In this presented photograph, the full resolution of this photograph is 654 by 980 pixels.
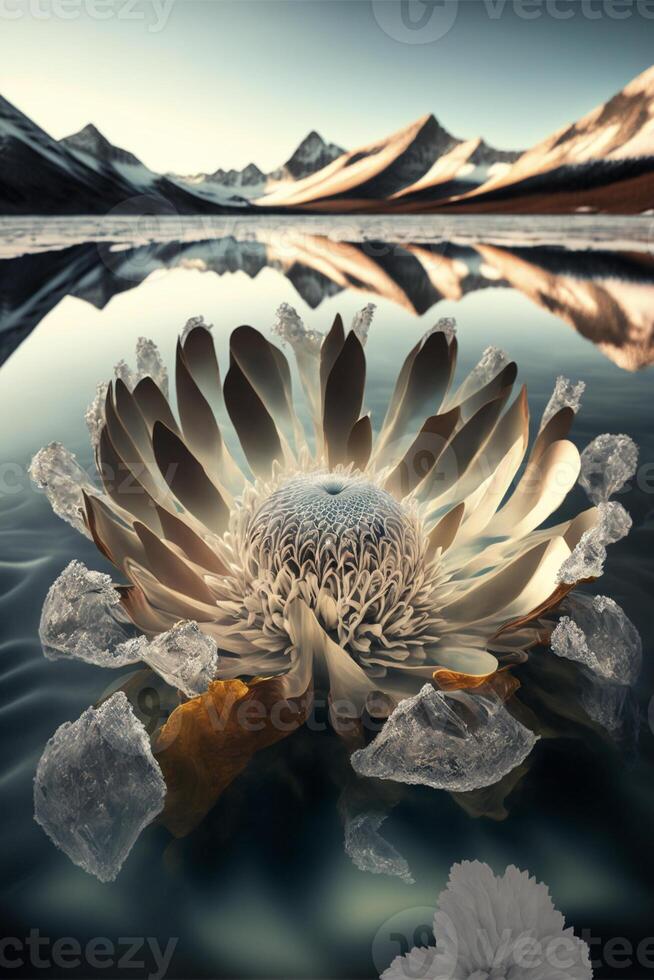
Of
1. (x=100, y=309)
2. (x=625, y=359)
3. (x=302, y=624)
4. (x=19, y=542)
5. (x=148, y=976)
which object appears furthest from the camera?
(x=100, y=309)

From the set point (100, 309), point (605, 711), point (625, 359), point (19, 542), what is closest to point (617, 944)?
point (605, 711)

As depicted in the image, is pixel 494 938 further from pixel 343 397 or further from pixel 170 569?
pixel 343 397

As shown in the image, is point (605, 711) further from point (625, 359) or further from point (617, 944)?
point (625, 359)

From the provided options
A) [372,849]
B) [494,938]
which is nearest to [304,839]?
[372,849]

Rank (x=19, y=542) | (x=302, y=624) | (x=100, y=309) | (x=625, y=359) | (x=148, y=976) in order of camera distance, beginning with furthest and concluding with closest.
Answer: (x=100, y=309) → (x=625, y=359) → (x=19, y=542) → (x=302, y=624) → (x=148, y=976)

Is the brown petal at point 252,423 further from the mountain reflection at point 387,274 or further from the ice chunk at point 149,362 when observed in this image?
the mountain reflection at point 387,274

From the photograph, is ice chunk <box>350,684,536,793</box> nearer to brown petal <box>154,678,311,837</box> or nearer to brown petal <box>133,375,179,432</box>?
brown petal <box>154,678,311,837</box>

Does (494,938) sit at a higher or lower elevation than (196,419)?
lower
